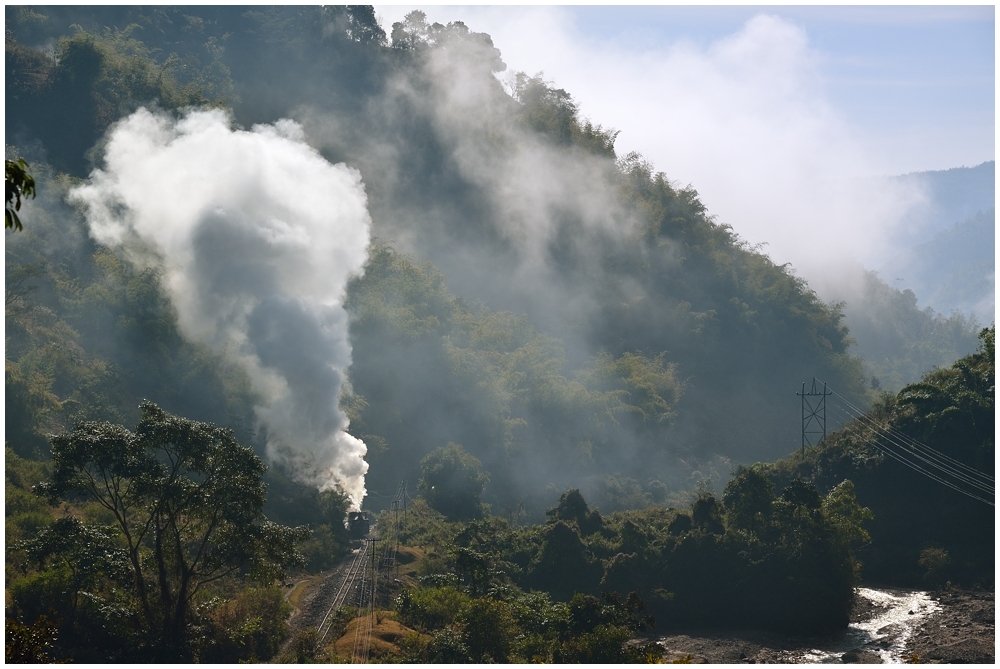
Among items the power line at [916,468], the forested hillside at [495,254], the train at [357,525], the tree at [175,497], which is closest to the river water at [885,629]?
the power line at [916,468]

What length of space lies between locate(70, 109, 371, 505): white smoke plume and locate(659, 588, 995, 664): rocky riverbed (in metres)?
17.7

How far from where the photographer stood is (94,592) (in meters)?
29.0

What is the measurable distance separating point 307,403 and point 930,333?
310 ft

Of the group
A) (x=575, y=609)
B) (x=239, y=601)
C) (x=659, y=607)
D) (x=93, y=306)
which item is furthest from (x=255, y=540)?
(x=93, y=306)

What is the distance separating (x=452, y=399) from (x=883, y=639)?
106 ft

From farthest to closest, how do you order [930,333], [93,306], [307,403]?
[930,333]
[93,306]
[307,403]

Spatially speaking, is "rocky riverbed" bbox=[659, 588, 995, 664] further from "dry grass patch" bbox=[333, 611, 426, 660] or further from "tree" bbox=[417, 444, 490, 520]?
"tree" bbox=[417, 444, 490, 520]

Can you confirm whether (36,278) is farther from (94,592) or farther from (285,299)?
(94,592)

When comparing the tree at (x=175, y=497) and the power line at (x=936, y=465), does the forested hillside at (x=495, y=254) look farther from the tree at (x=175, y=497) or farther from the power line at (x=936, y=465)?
the tree at (x=175, y=497)

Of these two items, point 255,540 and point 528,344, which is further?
point 528,344

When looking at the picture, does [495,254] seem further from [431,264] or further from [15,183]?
[15,183]

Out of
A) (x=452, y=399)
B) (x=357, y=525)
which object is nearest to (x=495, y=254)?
(x=452, y=399)

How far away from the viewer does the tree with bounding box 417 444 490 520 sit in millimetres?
50625

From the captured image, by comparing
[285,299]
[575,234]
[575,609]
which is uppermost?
[575,234]
